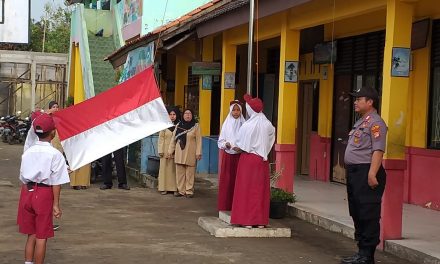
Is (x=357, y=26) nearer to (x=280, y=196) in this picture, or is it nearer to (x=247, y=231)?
(x=280, y=196)

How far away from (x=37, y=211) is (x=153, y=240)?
2.42 m

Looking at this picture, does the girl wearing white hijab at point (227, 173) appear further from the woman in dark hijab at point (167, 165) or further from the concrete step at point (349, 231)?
the woman in dark hijab at point (167, 165)

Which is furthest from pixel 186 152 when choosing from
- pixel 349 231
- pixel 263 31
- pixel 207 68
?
pixel 349 231

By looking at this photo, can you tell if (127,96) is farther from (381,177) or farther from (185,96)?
(185,96)

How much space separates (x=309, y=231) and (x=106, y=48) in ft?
47.9

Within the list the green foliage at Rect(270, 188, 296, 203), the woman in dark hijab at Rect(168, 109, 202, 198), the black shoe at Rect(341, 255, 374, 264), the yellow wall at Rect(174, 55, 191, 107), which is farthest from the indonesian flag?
the yellow wall at Rect(174, 55, 191, 107)

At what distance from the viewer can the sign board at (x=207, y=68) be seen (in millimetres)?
15164

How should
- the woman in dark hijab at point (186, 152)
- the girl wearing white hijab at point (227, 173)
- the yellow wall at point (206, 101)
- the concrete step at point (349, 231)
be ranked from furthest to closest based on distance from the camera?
the yellow wall at point (206, 101) < the woman in dark hijab at point (186, 152) < the girl wearing white hijab at point (227, 173) < the concrete step at point (349, 231)

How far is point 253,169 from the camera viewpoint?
8.48 m

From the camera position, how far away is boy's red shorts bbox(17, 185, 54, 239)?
605cm

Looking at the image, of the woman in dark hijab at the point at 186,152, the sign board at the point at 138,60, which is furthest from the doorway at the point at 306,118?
the sign board at the point at 138,60

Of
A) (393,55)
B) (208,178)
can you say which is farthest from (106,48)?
(393,55)

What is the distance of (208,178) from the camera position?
600 inches

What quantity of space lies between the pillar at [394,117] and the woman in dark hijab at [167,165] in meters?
5.57
